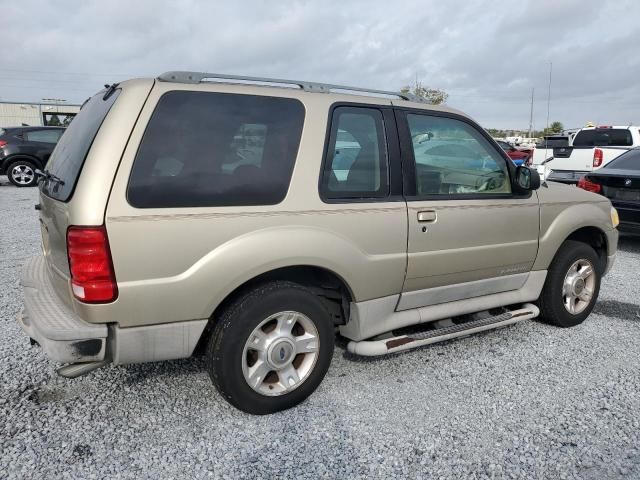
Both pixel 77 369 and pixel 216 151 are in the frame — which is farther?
pixel 216 151

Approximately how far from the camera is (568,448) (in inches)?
103

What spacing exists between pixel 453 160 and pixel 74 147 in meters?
2.37

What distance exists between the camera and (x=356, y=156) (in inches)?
123

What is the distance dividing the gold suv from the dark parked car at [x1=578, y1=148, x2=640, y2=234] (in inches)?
155

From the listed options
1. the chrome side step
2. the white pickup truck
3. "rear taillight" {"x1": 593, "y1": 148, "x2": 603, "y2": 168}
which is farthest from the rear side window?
"rear taillight" {"x1": 593, "y1": 148, "x2": 603, "y2": 168}

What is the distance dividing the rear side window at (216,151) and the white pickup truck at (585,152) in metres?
8.42

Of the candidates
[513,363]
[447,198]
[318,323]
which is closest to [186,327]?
[318,323]

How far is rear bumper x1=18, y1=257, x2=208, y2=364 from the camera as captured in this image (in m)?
2.41

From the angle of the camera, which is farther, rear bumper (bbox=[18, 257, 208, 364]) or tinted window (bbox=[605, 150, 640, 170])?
tinted window (bbox=[605, 150, 640, 170])

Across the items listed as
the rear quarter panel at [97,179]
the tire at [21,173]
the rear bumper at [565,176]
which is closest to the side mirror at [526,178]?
the rear quarter panel at [97,179]

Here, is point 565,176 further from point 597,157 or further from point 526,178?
point 526,178

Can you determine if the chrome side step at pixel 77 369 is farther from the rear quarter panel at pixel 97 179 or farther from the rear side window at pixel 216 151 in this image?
the rear side window at pixel 216 151

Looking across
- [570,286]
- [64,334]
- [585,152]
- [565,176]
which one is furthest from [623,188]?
[64,334]

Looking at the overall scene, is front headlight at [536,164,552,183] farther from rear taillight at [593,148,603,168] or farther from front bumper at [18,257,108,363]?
front bumper at [18,257,108,363]
